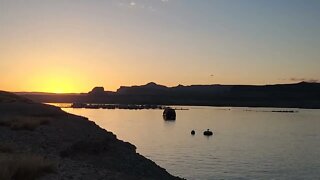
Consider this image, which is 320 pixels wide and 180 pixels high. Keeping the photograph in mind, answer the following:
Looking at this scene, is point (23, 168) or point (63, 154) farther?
point (63, 154)

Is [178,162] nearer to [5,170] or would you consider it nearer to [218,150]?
[218,150]

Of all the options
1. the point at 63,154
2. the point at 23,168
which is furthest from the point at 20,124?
the point at 23,168

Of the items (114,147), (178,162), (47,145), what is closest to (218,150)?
(178,162)

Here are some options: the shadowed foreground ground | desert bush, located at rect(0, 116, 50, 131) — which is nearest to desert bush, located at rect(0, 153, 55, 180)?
the shadowed foreground ground

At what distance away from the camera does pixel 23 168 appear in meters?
16.2

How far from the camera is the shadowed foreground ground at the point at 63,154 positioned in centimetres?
1708

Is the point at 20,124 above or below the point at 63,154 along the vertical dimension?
above

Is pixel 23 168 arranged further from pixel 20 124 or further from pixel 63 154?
pixel 20 124

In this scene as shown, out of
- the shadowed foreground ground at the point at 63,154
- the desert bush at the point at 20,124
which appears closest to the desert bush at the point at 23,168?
the shadowed foreground ground at the point at 63,154

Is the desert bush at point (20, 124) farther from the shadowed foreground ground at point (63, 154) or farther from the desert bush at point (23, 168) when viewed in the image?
the desert bush at point (23, 168)

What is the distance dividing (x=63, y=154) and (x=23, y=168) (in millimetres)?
11334

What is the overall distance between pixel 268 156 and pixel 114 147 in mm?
31933

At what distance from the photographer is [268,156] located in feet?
202

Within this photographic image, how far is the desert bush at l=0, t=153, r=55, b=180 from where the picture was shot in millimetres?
15068
